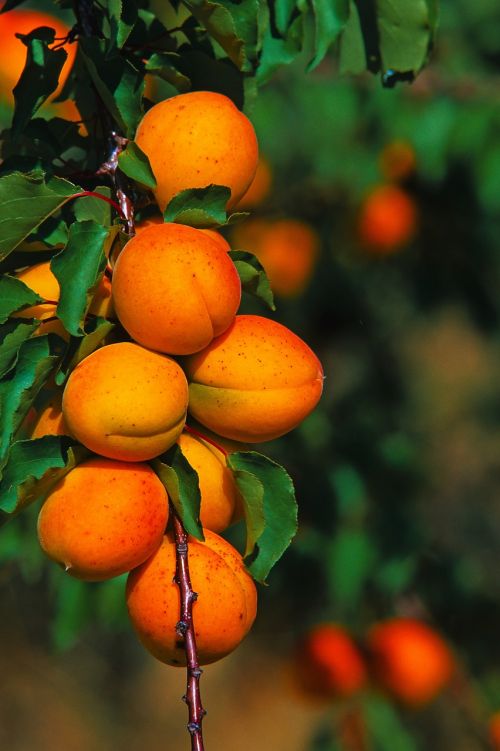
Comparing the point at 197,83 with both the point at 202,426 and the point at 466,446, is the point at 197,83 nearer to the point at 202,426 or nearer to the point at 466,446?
the point at 202,426

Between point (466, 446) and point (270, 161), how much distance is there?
2188mm

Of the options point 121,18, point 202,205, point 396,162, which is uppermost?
point 121,18

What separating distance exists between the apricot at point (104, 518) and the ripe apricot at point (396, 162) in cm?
170

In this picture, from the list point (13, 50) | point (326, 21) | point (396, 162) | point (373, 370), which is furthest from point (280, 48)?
point (373, 370)

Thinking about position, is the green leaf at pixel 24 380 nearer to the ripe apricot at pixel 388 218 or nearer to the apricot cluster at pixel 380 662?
the apricot cluster at pixel 380 662

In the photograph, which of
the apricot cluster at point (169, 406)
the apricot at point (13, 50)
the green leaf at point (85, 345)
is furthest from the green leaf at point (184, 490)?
the apricot at point (13, 50)

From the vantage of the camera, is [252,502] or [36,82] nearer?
[252,502]

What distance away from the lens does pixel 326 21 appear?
3.66 ft

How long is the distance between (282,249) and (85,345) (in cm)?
159

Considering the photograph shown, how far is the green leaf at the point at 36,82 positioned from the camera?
992 mm

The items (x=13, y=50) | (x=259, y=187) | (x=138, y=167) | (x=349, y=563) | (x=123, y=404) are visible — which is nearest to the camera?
(x=123, y=404)

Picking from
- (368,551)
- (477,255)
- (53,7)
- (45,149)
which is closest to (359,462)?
(368,551)

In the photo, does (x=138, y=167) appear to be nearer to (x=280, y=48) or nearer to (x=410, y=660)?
(x=280, y=48)

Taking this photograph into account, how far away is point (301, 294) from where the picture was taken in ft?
8.07
